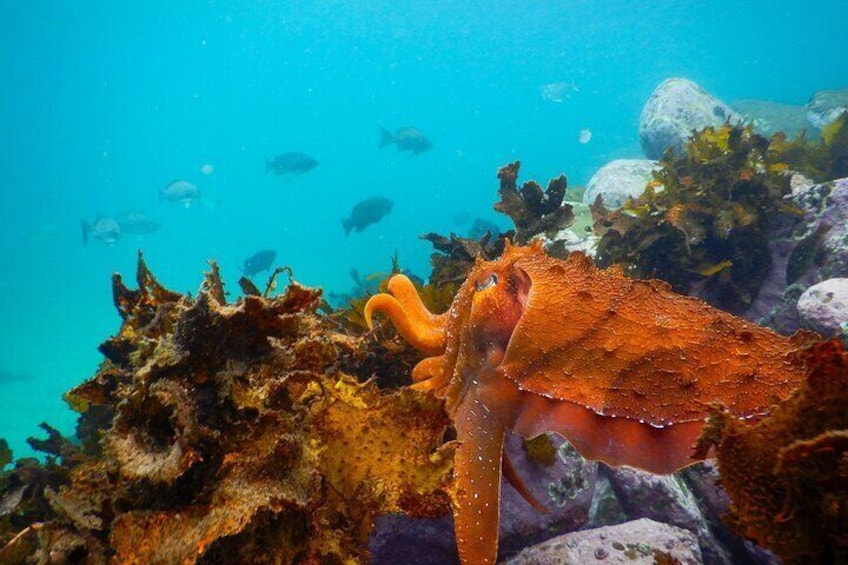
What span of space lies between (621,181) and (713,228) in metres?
6.64

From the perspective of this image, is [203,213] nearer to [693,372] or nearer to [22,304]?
[22,304]

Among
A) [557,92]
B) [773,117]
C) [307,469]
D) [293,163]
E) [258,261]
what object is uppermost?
[557,92]

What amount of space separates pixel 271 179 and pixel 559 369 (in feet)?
471

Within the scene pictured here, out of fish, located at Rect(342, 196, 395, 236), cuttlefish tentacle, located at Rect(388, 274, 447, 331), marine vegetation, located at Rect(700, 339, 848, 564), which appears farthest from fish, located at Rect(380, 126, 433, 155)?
marine vegetation, located at Rect(700, 339, 848, 564)

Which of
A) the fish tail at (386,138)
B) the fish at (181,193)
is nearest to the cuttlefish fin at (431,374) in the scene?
the fish tail at (386,138)

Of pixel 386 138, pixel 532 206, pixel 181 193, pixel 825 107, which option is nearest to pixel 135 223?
pixel 181 193

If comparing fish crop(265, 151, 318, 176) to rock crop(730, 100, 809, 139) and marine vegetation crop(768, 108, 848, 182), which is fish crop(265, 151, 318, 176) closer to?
marine vegetation crop(768, 108, 848, 182)

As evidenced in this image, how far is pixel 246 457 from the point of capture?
1.42 metres

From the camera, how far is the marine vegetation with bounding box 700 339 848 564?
1.25 m

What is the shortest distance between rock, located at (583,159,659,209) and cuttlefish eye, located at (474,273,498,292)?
840 centimetres

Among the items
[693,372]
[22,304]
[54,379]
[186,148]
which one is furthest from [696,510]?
[186,148]

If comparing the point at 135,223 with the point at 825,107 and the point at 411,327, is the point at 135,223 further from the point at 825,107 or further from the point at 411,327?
the point at 825,107

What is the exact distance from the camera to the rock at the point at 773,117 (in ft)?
67.9

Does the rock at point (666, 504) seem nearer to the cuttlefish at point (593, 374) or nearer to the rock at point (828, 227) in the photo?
the cuttlefish at point (593, 374)
